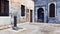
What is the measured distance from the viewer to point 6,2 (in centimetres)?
941

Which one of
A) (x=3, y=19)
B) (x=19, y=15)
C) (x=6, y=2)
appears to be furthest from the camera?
(x=19, y=15)

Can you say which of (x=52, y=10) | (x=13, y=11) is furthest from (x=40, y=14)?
(x=13, y=11)

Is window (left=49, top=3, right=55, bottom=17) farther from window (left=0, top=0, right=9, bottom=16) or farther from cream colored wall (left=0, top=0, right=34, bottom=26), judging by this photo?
window (left=0, top=0, right=9, bottom=16)

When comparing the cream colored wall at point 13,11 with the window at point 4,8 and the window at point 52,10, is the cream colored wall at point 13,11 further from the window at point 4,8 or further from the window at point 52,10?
the window at point 52,10

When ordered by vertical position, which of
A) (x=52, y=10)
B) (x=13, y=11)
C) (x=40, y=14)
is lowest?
(x=40, y=14)

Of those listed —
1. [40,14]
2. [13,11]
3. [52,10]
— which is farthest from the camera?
[40,14]

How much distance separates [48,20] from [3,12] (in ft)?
28.9

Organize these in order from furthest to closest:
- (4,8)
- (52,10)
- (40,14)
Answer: (40,14) → (52,10) → (4,8)

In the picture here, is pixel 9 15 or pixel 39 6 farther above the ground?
pixel 39 6

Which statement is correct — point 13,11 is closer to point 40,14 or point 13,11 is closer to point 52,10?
point 40,14

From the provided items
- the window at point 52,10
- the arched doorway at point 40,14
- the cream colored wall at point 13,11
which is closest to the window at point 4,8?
the cream colored wall at point 13,11

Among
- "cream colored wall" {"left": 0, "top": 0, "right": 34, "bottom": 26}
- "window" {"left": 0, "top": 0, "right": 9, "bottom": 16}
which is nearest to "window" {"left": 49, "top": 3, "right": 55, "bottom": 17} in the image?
"cream colored wall" {"left": 0, "top": 0, "right": 34, "bottom": 26}

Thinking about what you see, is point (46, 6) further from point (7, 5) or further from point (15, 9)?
point (7, 5)

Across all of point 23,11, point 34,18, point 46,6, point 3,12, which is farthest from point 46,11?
point 3,12
